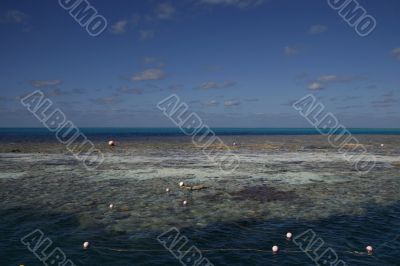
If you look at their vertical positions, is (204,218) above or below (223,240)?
above

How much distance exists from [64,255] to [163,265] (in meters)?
3.86

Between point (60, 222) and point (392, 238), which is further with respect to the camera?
point (60, 222)

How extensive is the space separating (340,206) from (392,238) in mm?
5430


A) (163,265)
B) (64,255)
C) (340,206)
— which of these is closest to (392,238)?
(340,206)

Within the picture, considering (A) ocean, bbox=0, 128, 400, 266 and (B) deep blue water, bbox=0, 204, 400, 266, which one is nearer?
(B) deep blue water, bbox=0, 204, 400, 266

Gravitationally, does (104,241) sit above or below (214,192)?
below

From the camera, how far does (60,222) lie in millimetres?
17406

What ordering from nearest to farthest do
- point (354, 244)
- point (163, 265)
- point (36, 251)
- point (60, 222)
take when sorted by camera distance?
point (163, 265)
point (36, 251)
point (354, 244)
point (60, 222)

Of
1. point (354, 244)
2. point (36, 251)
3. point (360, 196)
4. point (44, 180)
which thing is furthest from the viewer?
point (44, 180)

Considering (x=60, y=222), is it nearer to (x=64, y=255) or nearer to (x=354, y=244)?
(x=64, y=255)

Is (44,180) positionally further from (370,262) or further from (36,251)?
(370,262)

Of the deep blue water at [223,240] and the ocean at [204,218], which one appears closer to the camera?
the deep blue water at [223,240]

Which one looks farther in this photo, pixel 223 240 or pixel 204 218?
pixel 204 218

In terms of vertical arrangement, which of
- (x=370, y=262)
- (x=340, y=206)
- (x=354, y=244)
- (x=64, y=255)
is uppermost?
(x=340, y=206)
